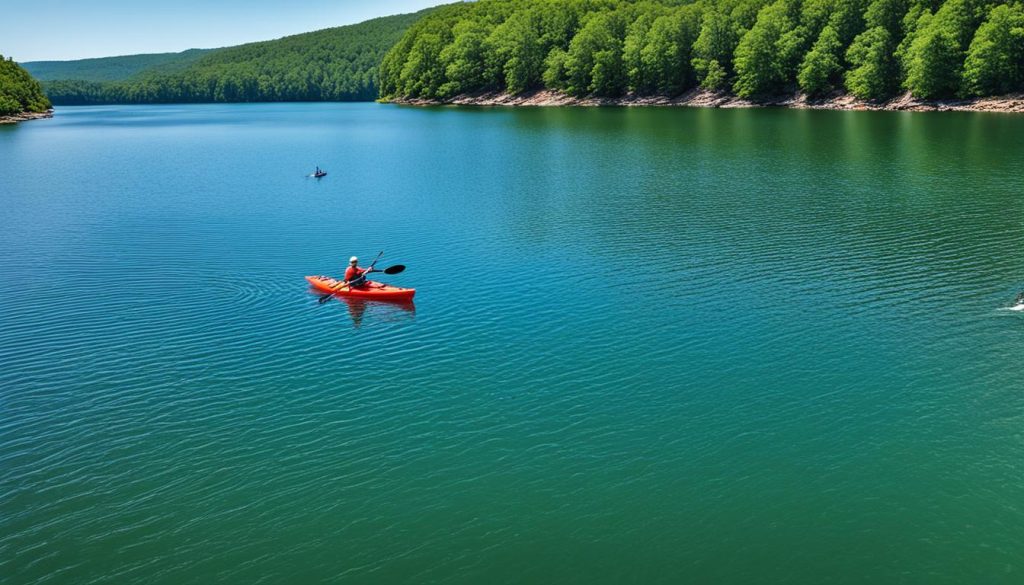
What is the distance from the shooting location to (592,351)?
26.2m

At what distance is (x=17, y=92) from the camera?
16300 centimetres

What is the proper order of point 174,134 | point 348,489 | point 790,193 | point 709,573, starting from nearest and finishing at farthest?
point 709,573 < point 348,489 < point 790,193 < point 174,134

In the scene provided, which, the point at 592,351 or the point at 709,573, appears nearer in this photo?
the point at 709,573

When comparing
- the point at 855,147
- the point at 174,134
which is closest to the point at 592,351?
the point at 855,147

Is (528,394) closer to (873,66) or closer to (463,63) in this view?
Result: (873,66)

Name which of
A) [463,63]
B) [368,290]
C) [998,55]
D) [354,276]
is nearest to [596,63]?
[463,63]

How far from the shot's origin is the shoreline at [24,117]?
6071 inches

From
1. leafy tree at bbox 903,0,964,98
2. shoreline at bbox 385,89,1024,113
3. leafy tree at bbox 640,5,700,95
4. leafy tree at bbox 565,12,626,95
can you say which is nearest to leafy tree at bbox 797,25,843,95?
shoreline at bbox 385,89,1024,113

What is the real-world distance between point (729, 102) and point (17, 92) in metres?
141

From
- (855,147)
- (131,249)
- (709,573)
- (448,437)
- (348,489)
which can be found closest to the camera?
(709,573)

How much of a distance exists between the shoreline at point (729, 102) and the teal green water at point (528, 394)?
213 ft

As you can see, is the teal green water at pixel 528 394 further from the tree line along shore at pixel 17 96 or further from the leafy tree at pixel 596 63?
the tree line along shore at pixel 17 96

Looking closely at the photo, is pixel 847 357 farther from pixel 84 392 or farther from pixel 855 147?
pixel 855 147

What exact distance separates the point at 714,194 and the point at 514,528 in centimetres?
Answer: 3976
